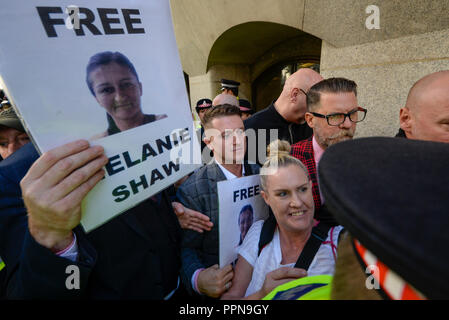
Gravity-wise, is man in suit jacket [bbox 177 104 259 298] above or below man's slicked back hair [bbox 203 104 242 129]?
below

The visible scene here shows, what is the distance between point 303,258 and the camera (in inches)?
45.6

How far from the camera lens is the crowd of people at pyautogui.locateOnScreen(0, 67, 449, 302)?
1.19ft

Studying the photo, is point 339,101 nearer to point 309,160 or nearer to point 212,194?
point 309,160

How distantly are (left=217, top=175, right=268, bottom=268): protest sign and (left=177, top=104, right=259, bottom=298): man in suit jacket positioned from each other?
125 millimetres

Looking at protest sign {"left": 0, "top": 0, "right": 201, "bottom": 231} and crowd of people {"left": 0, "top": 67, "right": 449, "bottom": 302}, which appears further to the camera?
protest sign {"left": 0, "top": 0, "right": 201, "bottom": 231}

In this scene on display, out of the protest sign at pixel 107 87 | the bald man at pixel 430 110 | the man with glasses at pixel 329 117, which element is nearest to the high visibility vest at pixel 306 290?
the protest sign at pixel 107 87

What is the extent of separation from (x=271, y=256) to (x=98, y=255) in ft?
2.85

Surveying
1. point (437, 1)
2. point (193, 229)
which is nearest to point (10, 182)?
point (193, 229)

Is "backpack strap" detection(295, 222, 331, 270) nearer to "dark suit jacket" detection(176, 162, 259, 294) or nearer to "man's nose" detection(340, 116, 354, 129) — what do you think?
"dark suit jacket" detection(176, 162, 259, 294)

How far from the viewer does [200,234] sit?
1.43 meters

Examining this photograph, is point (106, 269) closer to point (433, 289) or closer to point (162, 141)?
point (162, 141)

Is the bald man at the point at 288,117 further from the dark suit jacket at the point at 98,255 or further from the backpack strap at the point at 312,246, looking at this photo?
the dark suit jacket at the point at 98,255

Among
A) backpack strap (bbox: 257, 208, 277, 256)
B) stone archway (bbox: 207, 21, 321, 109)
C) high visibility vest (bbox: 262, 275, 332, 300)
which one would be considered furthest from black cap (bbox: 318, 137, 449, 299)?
stone archway (bbox: 207, 21, 321, 109)

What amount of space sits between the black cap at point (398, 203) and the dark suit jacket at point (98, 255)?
0.86 meters
